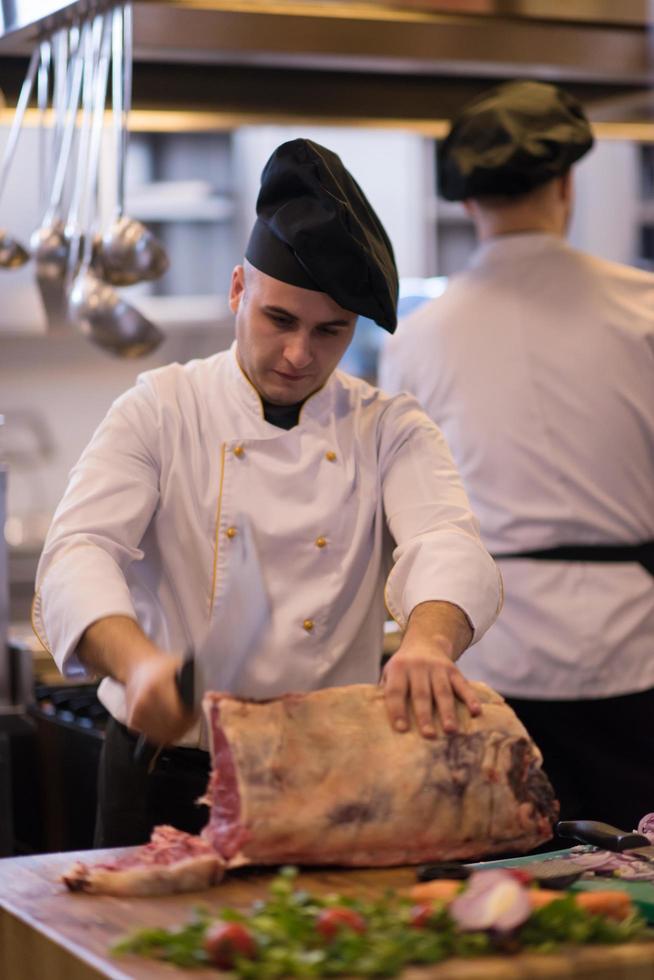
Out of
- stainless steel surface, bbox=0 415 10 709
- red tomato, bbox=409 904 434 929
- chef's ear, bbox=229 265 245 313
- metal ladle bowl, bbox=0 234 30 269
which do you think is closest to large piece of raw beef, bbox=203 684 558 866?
red tomato, bbox=409 904 434 929

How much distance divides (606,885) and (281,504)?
0.67 metres

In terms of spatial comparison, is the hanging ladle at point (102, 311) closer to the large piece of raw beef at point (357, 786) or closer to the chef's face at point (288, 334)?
the chef's face at point (288, 334)

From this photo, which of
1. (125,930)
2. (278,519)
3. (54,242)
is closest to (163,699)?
(125,930)

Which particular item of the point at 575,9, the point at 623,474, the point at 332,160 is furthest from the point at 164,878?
the point at 575,9

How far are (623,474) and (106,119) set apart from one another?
6.50 feet

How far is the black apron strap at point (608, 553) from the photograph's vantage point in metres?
2.68

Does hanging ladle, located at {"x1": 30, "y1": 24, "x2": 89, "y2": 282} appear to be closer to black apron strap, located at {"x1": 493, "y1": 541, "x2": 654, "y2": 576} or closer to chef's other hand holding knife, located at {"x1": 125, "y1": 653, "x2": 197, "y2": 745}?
black apron strap, located at {"x1": 493, "y1": 541, "x2": 654, "y2": 576}

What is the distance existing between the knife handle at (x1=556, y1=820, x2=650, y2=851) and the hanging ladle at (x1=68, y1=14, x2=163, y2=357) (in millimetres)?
1494

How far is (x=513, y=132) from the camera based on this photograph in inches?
106

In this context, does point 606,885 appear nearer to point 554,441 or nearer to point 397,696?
point 397,696

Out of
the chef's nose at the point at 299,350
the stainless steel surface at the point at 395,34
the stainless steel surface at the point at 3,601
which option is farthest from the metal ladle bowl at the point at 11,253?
the chef's nose at the point at 299,350

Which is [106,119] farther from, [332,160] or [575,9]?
[332,160]

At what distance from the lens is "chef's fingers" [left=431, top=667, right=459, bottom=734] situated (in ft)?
5.50

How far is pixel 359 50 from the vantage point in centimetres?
309
